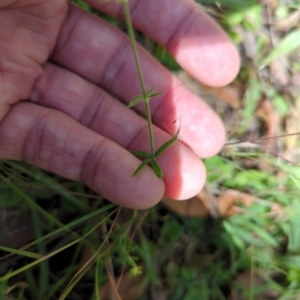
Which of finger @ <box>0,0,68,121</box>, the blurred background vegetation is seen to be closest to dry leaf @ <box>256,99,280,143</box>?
the blurred background vegetation

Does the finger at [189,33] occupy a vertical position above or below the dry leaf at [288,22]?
below

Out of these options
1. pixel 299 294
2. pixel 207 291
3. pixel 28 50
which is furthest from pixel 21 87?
pixel 299 294

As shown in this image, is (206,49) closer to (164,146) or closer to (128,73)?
(128,73)

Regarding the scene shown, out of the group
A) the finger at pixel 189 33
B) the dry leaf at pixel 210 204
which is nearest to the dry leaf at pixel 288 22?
the finger at pixel 189 33

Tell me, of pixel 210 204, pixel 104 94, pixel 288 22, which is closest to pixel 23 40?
pixel 104 94

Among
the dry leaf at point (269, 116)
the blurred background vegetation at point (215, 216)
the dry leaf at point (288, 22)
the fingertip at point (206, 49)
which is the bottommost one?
the blurred background vegetation at point (215, 216)

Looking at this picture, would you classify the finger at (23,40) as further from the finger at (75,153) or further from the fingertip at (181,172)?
the fingertip at (181,172)

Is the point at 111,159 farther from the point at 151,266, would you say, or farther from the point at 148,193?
the point at 151,266
